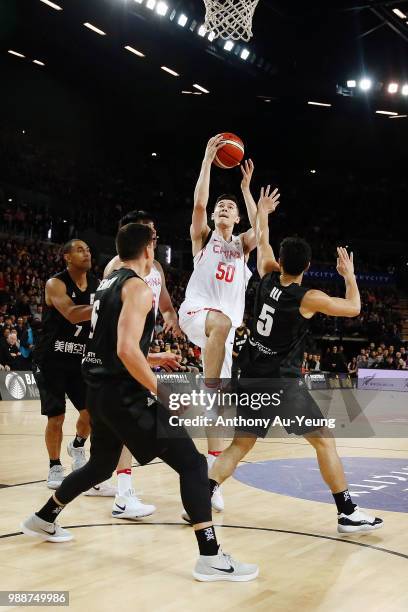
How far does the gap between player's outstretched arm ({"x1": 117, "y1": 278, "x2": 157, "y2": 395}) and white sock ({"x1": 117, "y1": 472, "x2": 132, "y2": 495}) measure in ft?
5.40

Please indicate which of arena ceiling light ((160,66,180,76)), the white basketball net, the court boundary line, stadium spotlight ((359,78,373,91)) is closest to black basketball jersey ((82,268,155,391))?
the court boundary line

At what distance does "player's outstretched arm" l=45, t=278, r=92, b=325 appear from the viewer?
5473mm

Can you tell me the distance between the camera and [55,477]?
601 centimetres

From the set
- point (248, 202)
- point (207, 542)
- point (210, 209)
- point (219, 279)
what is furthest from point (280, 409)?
A: point (210, 209)

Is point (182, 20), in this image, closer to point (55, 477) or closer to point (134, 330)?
point (55, 477)

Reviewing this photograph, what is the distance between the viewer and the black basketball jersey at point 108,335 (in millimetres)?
3939

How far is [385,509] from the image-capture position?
18.4ft

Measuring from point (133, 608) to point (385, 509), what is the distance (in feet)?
9.66

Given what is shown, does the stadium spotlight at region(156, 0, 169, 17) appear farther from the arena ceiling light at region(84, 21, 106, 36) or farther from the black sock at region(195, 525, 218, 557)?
the black sock at region(195, 525, 218, 557)

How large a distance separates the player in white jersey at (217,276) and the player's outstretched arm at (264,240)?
25 cm

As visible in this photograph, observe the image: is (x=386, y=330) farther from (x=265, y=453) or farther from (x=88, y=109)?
(x=265, y=453)

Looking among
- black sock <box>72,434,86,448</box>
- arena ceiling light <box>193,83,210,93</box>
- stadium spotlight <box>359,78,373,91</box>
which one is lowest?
black sock <box>72,434,86,448</box>

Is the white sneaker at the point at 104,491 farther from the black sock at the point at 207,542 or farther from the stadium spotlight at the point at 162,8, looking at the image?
the stadium spotlight at the point at 162,8

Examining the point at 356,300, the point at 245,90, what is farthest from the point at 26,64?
Result: the point at 356,300
